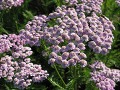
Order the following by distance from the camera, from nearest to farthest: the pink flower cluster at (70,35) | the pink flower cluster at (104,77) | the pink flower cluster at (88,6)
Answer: the pink flower cluster at (104,77), the pink flower cluster at (70,35), the pink flower cluster at (88,6)

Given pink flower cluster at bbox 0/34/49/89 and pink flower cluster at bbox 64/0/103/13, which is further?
pink flower cluster at bbox 64/0/103/13

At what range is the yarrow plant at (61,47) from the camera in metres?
4.00

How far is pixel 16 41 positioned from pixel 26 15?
1.37 m

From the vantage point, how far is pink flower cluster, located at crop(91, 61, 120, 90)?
3.90m

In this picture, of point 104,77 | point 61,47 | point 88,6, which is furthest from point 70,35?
point 88,6

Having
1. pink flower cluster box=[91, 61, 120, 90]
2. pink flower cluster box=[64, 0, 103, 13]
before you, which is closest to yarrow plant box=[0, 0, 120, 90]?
pink flower cluster box=[91, 61, 120, 90]

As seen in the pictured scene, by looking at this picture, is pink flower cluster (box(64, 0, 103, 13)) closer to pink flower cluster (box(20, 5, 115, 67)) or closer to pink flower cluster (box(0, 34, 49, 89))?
pink flower cluster (box(20, 5, 115, 67))

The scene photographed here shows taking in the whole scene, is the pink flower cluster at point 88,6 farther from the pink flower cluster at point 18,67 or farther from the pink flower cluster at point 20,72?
the pink flower cluster at point 20,72

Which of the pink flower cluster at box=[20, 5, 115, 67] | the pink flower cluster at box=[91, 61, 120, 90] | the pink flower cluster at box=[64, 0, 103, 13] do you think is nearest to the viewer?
the pink flower cluster at box=[91, 61, 120, 90]

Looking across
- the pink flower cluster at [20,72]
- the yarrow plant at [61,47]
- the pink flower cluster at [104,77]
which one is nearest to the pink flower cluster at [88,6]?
the yarrow plant at [61,47]

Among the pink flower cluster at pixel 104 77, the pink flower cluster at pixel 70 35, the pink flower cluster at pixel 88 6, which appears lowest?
the pink flower cluster at pixel 104 77

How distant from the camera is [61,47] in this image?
13.7ft

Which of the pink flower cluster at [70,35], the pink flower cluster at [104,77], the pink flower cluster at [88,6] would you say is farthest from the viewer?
the pink flower cluster at [88,6]

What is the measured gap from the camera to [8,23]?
589cm
